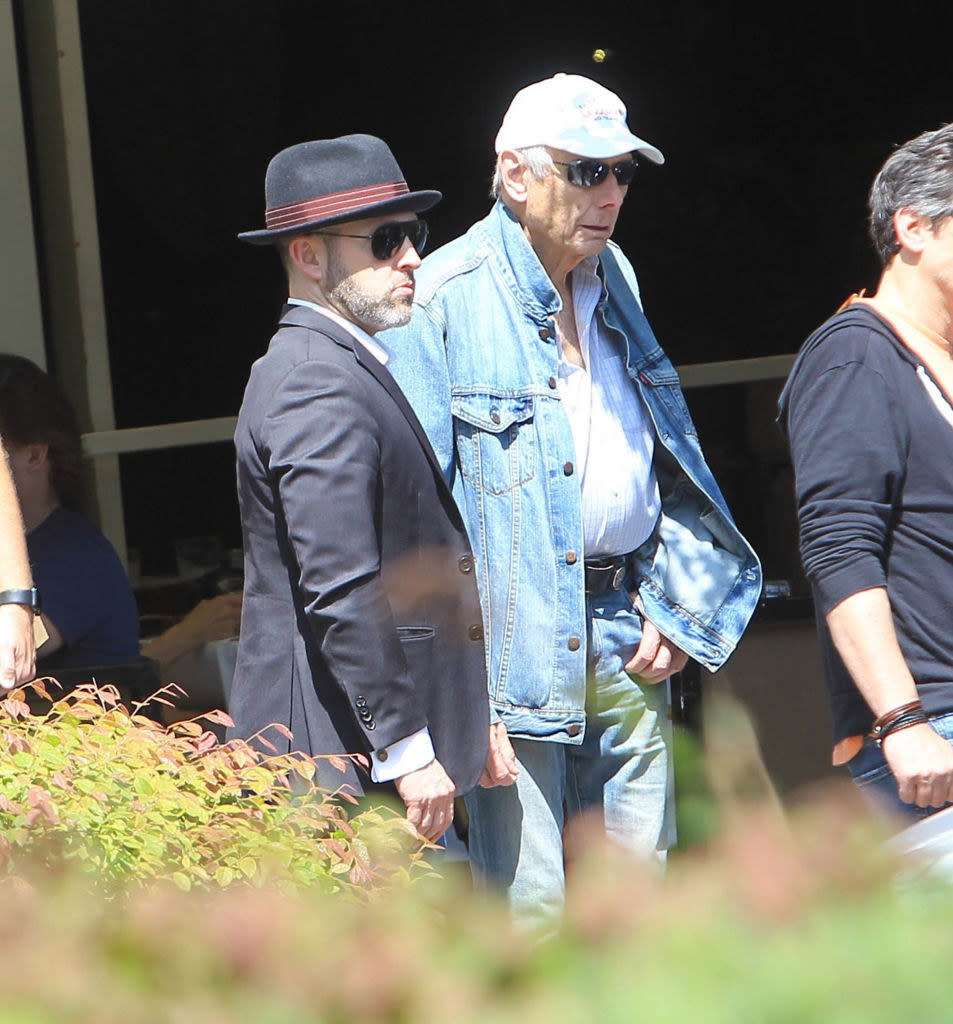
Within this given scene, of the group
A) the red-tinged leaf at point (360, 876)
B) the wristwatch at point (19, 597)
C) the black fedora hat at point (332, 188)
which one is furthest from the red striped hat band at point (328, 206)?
the red-tinged leaf at point (360, 876)

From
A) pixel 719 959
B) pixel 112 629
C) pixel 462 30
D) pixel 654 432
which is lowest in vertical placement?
pixel 112 629

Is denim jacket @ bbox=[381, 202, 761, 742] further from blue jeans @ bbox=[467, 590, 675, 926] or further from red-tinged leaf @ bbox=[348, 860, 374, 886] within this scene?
red-tinged leaf @ bbox=[348, 860, 374, 886]

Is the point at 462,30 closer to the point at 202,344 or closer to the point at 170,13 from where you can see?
the point at 170,13

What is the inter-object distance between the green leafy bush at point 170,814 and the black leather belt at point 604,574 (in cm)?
89

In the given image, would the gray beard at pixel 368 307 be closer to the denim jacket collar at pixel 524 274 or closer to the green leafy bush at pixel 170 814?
the denim jacket collar at pixel 524 274

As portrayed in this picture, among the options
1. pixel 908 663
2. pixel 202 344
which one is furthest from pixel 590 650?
pixel 202 344

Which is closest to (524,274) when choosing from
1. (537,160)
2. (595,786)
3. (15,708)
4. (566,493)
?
(537,160)

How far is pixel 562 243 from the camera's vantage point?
328 cm

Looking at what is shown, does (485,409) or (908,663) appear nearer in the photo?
(908,663)

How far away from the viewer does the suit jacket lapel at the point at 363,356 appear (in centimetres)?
285

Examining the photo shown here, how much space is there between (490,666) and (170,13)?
3259mm

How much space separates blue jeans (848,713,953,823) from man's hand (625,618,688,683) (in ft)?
1.81

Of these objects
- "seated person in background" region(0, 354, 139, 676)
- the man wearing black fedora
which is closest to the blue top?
"seated person in background" region(0, 354, 139, 676)

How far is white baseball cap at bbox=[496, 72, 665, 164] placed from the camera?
3.22 m
